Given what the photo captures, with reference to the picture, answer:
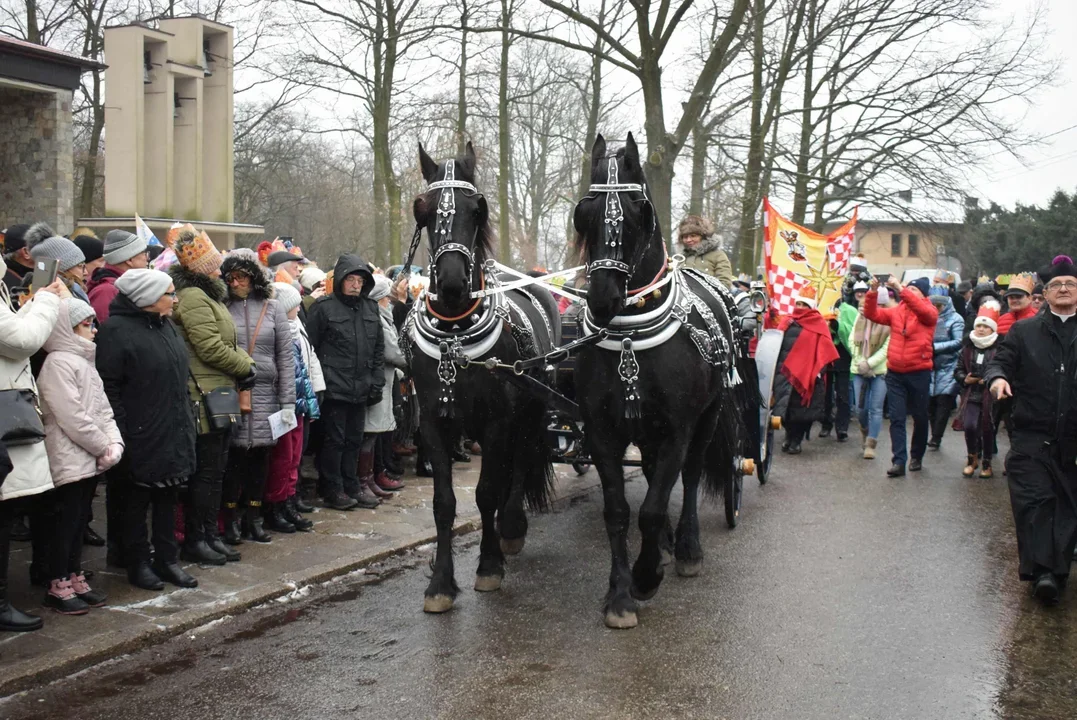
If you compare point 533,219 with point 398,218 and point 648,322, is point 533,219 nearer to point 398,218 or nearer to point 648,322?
point 398,218

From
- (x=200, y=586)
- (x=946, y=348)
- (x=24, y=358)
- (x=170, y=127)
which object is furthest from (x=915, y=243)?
(x=24, y=358)

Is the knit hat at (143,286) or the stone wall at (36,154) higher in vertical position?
the stone wall at (36,154)

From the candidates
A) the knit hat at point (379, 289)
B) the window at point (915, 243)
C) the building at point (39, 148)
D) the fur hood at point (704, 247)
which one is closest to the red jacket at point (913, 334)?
the fur hood at point (704, 247)

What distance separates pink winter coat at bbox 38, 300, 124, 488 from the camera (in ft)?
17.2

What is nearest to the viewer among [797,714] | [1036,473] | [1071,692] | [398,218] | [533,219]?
[797,714]

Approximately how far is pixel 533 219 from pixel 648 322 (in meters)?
35.5

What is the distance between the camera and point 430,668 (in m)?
4.77

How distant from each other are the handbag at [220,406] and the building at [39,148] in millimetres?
10754

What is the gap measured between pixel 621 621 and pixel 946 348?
8284mm

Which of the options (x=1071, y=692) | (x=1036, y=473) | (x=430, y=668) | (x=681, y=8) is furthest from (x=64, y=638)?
(x=681, y=8)

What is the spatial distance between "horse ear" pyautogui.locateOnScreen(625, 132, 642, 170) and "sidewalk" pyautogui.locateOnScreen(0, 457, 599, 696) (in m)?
2.62

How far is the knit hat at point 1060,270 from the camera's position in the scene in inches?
246

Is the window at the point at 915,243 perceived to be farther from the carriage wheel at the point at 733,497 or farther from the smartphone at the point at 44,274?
the smartphone at the point at 44,274

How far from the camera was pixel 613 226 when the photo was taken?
204 inches
